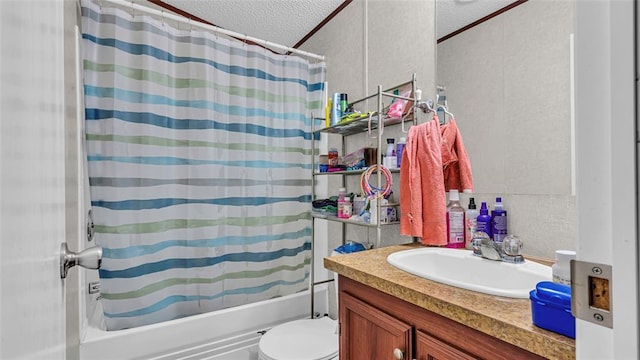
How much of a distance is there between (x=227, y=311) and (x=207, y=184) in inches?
28.9

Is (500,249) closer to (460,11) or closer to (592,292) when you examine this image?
(592,292)

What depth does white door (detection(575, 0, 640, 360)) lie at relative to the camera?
0.30 m

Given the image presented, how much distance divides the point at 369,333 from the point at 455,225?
21.7 inches

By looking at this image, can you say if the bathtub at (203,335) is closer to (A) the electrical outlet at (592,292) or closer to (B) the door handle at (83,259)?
(B) the door handle at (83,259)

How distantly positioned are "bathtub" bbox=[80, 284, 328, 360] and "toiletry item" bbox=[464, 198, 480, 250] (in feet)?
3.69

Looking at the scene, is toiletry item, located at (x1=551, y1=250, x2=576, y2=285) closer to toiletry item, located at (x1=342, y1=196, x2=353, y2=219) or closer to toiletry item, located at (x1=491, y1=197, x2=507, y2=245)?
toiletry item, located at (x1=491, y1=197, x2=507, y2=245)

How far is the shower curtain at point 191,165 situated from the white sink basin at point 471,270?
103 centimetres

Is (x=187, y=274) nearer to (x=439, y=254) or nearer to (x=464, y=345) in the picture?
(x=439, y=254)

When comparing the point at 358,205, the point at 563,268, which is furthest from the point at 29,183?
the point at 358,205

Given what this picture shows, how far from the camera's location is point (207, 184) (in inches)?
65.8

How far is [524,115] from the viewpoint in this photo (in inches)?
40.2

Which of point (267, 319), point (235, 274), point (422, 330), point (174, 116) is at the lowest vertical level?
point (267, 319)

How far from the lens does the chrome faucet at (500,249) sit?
918 mm

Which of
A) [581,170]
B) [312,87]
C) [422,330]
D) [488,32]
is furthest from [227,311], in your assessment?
[488,32]
